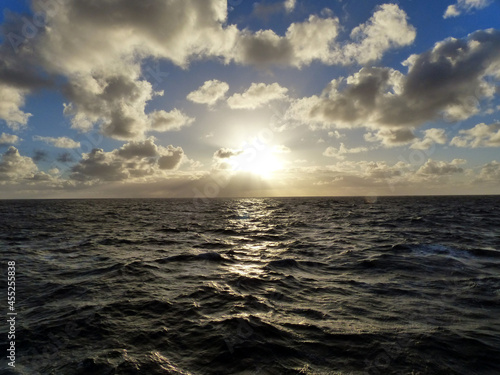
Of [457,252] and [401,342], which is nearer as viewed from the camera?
[401,342]

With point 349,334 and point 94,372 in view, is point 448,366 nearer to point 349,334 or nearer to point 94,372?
point 349,334

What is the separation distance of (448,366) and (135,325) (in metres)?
7.35

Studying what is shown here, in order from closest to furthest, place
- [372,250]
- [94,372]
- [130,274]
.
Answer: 1. [94,372]
2. [130,274]
3. [372,250]

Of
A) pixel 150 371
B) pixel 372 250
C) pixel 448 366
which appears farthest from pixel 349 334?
pixel 372 250

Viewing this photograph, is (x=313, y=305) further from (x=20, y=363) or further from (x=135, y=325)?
(x=20, y=363)

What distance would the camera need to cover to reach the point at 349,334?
6742mm

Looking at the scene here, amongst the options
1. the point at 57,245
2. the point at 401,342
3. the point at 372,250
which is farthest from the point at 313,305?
the point at 57,245

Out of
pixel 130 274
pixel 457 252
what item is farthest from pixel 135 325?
pixel 457 252

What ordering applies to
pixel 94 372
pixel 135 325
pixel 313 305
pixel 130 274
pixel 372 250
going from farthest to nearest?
1. pixel 372 250
2. pixel 130 274
3. pixel 313 305
4. pixel 135 325
5. pixel 94 372

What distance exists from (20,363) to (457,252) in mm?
19423

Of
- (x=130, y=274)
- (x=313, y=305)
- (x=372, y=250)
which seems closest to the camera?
(x=313, y=305)

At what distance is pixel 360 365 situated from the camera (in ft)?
18.2

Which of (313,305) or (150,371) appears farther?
(313,305)

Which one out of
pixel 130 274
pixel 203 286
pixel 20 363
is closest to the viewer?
pixel 20 363
